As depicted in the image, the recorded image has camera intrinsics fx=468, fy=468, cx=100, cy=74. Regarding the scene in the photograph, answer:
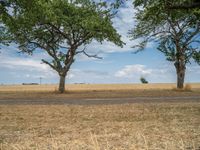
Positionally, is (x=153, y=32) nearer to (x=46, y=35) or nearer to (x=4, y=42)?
(x=46, y=35)

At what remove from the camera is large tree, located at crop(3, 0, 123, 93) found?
45.4 meters

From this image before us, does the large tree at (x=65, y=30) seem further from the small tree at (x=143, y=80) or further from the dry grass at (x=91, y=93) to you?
the small tree at (x=143, y=80)

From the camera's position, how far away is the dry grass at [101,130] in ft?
37.1

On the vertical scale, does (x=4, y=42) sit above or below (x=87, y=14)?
below

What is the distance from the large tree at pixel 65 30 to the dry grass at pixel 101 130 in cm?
2576

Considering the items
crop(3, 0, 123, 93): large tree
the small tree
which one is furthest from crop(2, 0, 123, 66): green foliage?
the small tree

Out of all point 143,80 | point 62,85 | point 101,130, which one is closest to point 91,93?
point 62,85

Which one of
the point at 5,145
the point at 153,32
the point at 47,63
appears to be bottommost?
the point at 5,145

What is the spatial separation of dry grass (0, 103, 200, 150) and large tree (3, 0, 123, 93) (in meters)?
25.8

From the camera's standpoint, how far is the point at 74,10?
46.2 m

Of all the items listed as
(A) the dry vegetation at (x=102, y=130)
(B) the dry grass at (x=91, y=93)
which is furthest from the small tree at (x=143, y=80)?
(A) the dry vegetation at (x=102, y=130)

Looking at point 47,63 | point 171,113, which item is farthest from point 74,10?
point 171,113

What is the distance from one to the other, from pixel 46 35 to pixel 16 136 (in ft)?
115

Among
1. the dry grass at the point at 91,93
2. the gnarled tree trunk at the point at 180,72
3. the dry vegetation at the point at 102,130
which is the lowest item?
the dry vegetation at the point at 102,130
